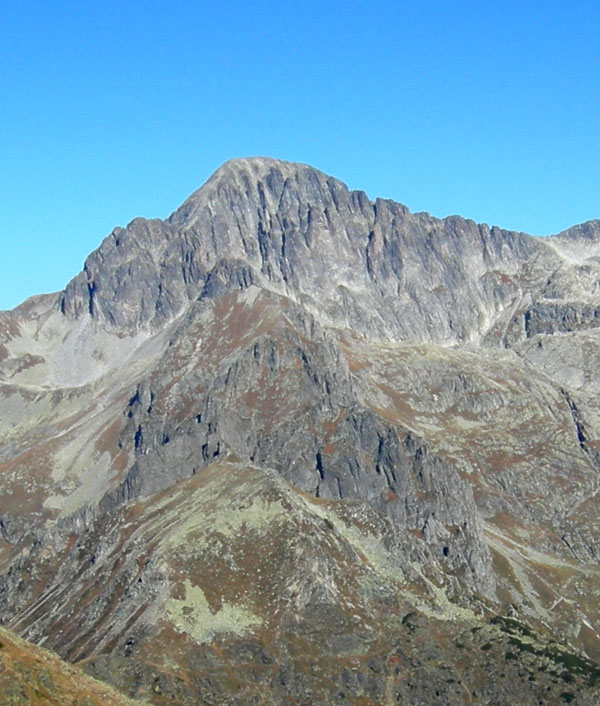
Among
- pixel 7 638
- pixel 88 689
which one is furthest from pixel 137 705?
pixel 7 638

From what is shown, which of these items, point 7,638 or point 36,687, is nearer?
point 36,687

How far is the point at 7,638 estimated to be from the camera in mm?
115062

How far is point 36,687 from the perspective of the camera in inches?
4146

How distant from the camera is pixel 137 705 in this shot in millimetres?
108312

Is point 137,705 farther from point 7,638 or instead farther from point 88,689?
point 7,638

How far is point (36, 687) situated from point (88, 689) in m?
6.00

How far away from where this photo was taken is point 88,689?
10906cm

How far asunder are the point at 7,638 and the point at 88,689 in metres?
12.3

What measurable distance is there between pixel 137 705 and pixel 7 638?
57.5ft

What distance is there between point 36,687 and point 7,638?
11.5 meters

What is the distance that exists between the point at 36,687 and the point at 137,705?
10.5m

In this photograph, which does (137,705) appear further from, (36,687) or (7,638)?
(7,638)
